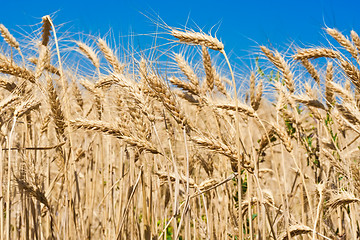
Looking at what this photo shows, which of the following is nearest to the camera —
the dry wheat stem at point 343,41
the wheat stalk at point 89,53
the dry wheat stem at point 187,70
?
the dry wheat stem at point 187,70

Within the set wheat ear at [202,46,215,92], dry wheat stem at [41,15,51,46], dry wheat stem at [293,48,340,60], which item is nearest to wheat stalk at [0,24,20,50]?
dry wheat stem at [41,15,51,46]

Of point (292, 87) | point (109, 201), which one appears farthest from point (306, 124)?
point (109, 201)

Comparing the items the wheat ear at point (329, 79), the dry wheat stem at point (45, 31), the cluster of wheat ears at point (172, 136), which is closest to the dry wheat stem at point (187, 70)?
the cluster of wheat ears at point (172, 136)

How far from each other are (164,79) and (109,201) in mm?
1171

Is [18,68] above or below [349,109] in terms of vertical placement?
above

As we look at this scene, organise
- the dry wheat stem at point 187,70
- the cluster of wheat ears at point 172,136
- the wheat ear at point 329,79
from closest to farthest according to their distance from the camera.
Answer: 1. the cluster of wheat ears at point 172,136
2. the dry wheat stem at point 187,70
3. the wheat ear at point 329,79

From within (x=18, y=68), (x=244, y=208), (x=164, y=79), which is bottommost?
(x=244, y=208)

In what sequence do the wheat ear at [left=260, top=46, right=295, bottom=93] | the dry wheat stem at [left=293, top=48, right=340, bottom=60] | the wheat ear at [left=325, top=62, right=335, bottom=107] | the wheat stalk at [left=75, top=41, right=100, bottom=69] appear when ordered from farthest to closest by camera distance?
1. the wheat stalk at [left=75, top=41, right=100, bottom=69]
2. the wheat ear at [left=325, top=62, right=335, bottom=107]
3. the wheat ear at [left=260, top=46, right=295, bottom=93]
4. the dry wheat stem at [left=293, top=48, right=340, bottom=60]

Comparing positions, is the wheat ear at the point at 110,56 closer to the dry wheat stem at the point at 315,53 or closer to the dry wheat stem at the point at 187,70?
the dry wheat stem at the point at 187,70

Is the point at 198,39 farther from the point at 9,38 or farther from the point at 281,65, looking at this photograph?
the point at 9,38

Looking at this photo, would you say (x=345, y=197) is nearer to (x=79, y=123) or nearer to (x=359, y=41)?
(x=359, y=41)

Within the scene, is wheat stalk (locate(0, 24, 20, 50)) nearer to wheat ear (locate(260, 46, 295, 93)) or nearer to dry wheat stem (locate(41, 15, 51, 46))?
dry wheat stem (locate(41, 15, 51, 46))

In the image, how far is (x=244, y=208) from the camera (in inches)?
88.4

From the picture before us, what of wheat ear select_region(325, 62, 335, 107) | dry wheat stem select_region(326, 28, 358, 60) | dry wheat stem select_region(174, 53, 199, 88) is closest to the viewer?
dry wheat stem select_region(174, 53, 199, 88)
